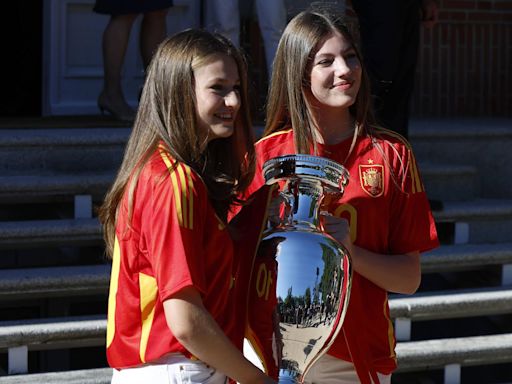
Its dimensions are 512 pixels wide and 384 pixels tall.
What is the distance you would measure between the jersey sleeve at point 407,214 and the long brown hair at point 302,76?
0.50 feet

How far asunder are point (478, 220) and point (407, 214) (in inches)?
123

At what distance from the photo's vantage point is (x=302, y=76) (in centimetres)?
291

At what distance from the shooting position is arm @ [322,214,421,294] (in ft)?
8.96

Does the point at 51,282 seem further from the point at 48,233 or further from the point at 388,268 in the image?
the point at 388,268

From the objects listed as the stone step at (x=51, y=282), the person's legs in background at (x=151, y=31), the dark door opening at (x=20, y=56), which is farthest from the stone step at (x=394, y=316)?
the dark door opening at (x=20, y=56)

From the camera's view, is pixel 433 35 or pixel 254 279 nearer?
pixel 254 279

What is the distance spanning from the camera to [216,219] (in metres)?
2.41

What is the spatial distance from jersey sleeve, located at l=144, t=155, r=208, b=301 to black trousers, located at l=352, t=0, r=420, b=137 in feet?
9.47

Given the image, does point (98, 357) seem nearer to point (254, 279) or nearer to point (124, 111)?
point (124, 111)

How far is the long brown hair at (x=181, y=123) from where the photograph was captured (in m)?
2.41

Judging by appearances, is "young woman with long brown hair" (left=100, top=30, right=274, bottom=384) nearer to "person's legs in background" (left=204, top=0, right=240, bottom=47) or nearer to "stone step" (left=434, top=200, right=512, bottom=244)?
"stone step" (left=434, top=200, right=512, bottom=244)

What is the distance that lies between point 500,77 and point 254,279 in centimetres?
605

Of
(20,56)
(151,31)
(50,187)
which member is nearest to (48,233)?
(50,187)

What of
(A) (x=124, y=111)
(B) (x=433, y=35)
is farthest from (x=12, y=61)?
(B) (x=433, y=35)
